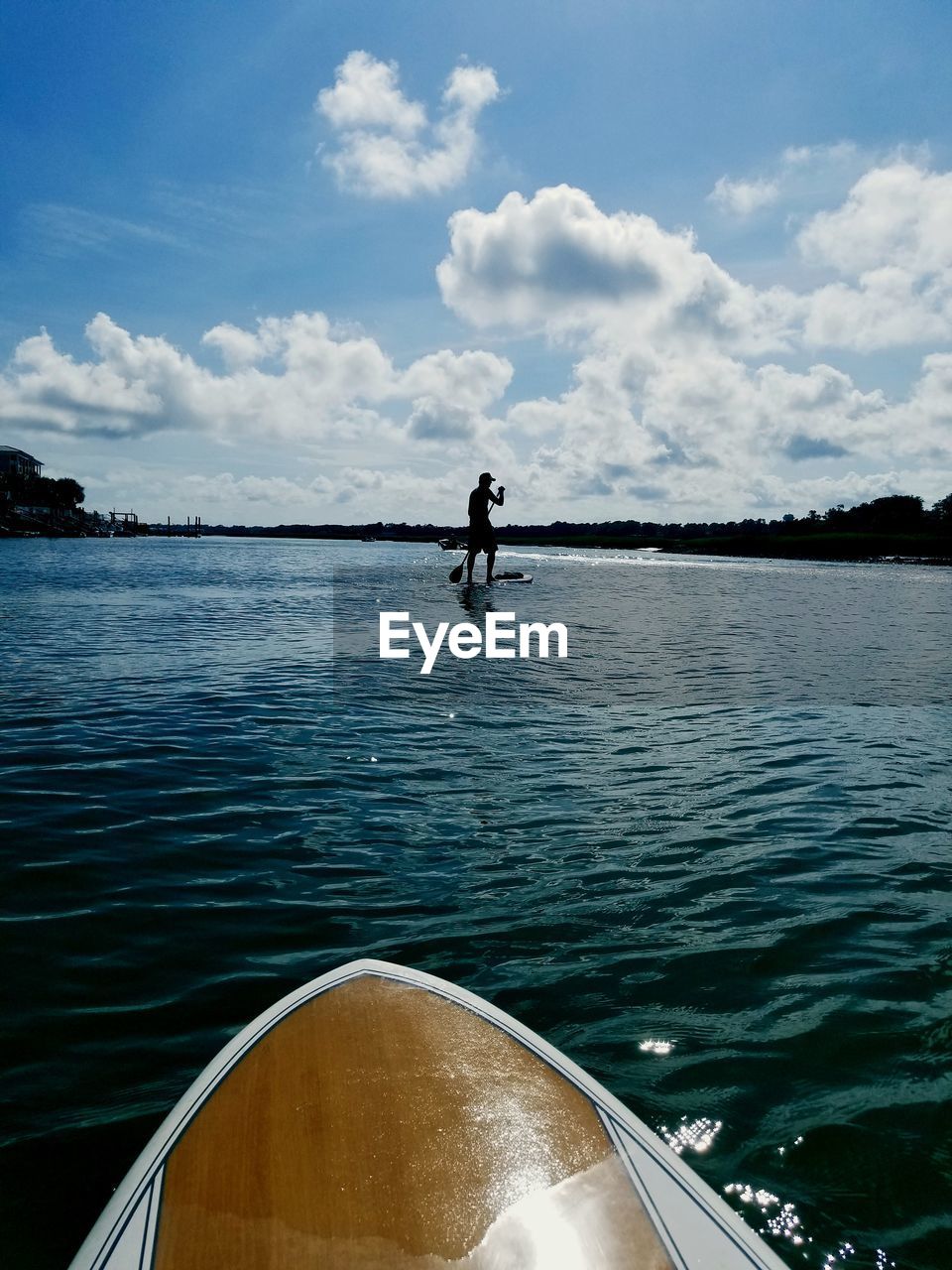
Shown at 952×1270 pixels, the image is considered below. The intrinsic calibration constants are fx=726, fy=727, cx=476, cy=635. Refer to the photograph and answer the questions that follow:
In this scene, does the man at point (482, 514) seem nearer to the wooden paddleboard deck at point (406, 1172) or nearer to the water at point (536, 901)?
the water at point (536, 901)

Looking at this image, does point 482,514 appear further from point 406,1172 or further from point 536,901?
point 406,1172

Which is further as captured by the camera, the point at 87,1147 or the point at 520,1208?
the point at 87,1147

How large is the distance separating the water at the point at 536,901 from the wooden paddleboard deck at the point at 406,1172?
519 mm

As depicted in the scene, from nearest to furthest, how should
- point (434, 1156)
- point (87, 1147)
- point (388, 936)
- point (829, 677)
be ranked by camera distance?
1. point (434, 1156)
2. point (87, 1147)
3. point (388, 936)
4. point (829, 677)

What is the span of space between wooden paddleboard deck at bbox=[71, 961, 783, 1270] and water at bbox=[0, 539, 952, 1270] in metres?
0.52

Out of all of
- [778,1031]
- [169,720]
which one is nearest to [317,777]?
[169,720]

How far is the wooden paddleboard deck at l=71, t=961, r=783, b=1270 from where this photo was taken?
2.18m

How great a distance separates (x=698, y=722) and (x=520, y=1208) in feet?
27.7

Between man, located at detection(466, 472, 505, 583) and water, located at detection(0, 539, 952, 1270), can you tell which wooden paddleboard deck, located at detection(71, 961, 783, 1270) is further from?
man, located at detection(466, 472, 505, 583)

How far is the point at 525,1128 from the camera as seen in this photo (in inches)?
104

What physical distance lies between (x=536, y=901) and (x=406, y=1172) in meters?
2.80

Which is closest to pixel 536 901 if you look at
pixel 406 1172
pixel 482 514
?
pixel 406 1172

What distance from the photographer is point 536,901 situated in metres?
5.14

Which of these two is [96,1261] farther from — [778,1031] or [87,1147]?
[778,1031]
